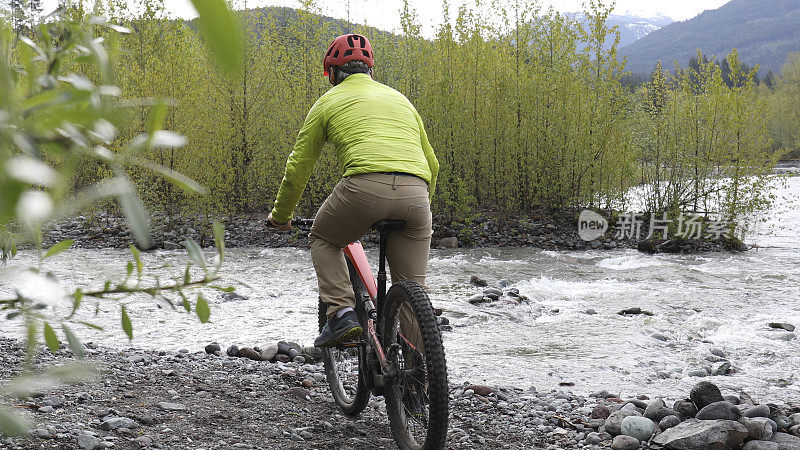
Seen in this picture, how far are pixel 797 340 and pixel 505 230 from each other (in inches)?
290

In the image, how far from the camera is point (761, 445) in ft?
10.8

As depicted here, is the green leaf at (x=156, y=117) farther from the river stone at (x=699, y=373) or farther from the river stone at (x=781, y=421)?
the river stone at (x=699, y=373)

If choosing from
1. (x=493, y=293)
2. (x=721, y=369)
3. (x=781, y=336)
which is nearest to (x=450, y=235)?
(x=493, y=293)

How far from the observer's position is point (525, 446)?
361cm

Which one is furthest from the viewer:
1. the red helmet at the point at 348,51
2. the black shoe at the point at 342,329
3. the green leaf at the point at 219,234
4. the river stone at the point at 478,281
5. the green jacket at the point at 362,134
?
the river stone at the point at 478,281

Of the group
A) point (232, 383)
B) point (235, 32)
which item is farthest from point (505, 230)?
point (235, 32)

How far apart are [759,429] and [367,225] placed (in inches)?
88.5

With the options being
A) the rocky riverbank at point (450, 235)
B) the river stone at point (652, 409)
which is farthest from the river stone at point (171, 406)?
the rocky riverbank at point (450, 235)

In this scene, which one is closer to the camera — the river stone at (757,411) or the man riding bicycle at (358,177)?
the man riding bicycle at (358,177)

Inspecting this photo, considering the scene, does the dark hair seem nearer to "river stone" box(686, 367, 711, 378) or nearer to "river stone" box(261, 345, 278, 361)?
"river stone" box(261, 345, 278, 361)

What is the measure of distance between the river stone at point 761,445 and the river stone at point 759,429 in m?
0.07

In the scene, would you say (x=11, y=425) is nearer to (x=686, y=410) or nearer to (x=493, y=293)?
(x=686, y=410)

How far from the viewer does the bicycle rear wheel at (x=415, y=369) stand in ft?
9.70

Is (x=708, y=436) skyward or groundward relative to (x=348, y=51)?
groundward
